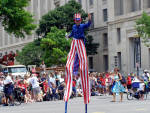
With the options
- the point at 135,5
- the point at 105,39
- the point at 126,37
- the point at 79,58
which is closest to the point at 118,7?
the point at 135,5

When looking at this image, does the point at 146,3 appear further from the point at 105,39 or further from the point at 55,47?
the point at 55,47

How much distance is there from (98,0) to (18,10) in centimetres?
3098

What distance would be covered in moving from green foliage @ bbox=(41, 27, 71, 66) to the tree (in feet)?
64.1

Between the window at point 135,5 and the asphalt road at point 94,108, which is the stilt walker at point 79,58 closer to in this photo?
the asphalt road at point 94,108

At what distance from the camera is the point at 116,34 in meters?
49.9

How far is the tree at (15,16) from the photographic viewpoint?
26000 mm

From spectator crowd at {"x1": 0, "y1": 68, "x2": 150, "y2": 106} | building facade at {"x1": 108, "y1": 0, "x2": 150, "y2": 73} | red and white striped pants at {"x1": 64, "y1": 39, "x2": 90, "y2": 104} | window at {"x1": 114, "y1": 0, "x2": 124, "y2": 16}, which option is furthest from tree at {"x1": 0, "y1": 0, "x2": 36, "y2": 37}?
window at {"x1": 114, "y1": 0, "x2": 124, "y2": 16}

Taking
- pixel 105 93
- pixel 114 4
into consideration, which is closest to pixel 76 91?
pixel 105 93

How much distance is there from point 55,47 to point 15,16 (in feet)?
75.5

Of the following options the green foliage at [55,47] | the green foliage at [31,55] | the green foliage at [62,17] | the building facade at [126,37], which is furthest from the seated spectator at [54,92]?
the green foliage at [31,55]

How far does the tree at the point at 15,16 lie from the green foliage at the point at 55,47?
19.5 m

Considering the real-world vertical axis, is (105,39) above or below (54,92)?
above

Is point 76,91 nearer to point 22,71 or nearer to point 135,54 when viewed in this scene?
point 22,71

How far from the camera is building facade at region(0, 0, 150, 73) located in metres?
46.5
